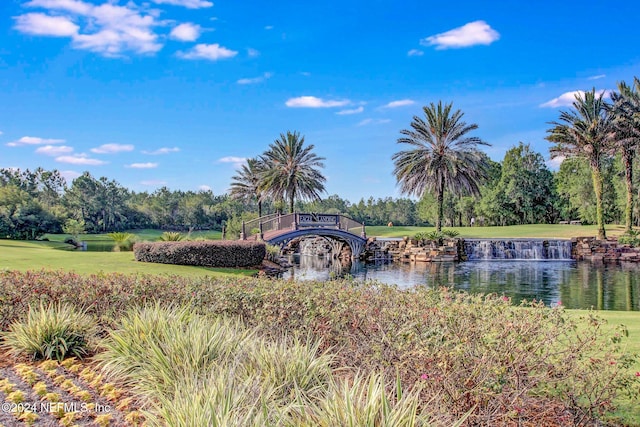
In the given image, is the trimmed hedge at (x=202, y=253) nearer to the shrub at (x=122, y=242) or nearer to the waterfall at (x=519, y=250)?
the shrub at (x=122, y=242)

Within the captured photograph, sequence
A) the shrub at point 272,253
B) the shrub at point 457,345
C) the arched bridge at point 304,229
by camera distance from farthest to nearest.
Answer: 1. the arched bridge at point 304,229
2. the shrub at point 272,253
3. the shrub at point 457,345

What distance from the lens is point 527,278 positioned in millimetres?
26141

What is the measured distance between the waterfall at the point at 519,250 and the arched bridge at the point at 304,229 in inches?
355

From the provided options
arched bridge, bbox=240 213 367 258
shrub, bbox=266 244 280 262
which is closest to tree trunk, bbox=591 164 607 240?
arched bridge, bbox=240 213 367 258

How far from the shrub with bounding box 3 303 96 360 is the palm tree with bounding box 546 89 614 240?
40473mm

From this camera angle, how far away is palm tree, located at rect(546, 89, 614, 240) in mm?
38438

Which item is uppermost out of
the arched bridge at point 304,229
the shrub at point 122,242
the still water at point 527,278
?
the arched bridge at point 304,229

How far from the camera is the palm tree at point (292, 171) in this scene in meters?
46.1

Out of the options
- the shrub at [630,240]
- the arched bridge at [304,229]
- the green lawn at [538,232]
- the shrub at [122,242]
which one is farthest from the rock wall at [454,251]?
the shrub at [122,242]

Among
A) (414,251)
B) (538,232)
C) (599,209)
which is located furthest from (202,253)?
(538,232)

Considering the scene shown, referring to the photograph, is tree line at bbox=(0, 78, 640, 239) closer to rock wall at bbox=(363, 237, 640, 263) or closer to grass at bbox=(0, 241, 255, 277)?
rock wall at bbox=(363, 237, 640, 263)

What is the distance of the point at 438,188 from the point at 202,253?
942 inches

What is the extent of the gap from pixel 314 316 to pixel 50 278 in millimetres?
5411

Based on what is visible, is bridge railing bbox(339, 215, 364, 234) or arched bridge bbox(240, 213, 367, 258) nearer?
arched bridge bbox(240, 213, 367, 258)
